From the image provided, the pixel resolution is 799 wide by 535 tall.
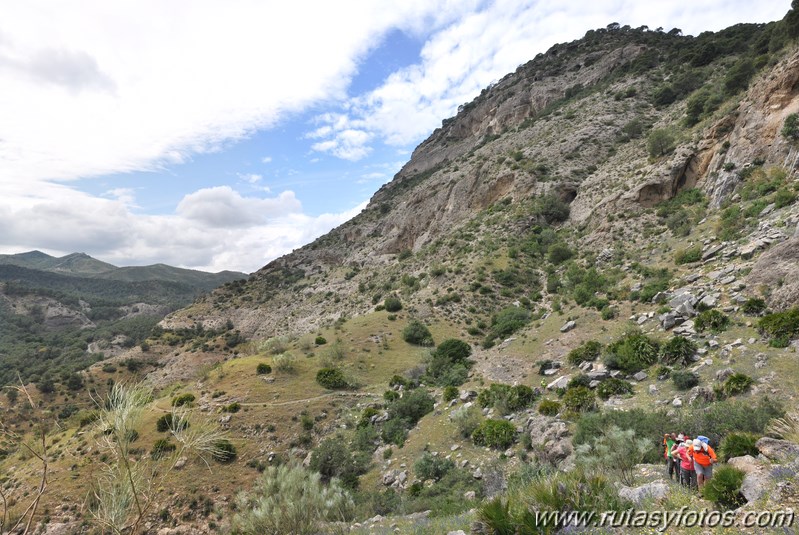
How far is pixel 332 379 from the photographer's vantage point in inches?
991

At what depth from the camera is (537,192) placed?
4581 centimetres

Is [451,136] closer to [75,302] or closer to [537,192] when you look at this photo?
[537,192]

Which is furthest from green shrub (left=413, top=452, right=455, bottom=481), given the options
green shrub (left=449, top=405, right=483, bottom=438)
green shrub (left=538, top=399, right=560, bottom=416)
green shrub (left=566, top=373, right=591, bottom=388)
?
green shrub (left=566, top=373, right=591, bottom=388)

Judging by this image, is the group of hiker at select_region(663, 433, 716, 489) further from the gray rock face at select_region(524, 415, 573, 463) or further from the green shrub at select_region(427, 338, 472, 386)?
the green shrub at select_region(427, 338, 472, 386)

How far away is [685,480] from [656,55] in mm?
78457

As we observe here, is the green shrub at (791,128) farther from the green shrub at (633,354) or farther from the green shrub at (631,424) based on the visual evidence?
the green shrub at (631,424)

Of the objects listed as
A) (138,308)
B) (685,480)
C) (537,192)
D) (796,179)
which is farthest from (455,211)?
(138,308)

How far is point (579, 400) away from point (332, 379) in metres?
16.3

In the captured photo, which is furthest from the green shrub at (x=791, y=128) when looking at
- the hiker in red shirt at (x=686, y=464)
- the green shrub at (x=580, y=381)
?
the hiker in red shirt at (x=686, y=464)

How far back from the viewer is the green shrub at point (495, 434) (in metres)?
13.9

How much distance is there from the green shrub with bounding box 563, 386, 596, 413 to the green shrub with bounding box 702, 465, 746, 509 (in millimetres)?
7775

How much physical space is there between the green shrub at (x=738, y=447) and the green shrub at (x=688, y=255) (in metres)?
16.2

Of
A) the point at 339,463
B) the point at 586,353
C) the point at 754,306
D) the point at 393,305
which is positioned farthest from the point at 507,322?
the point at 339,463

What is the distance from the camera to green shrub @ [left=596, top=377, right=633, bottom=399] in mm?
13773
